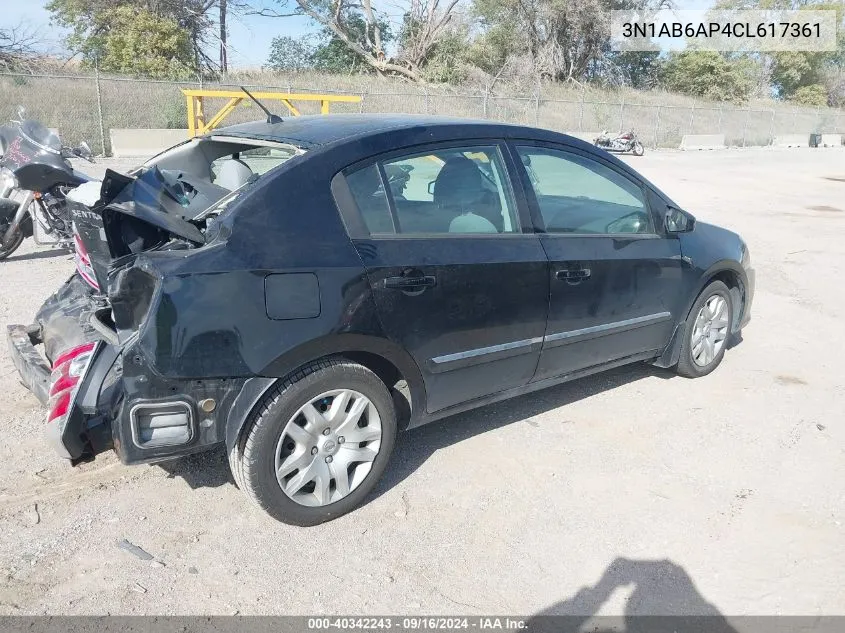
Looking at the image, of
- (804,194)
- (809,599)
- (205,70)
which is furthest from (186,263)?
(205,70)

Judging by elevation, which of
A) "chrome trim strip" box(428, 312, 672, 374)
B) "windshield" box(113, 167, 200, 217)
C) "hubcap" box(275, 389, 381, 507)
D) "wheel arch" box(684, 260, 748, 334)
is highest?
"windshield" box(113, 167, 200, 217)

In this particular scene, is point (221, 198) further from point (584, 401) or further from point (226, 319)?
point (584, 401)

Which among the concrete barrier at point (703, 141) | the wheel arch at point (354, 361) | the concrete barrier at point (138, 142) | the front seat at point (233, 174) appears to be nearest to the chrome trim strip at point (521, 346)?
the wheel arch at point (354, 361)

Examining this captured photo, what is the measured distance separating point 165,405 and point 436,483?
1427 mm

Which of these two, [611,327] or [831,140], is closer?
[611,327]

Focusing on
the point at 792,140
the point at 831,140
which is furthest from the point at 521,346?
the point at 831,140

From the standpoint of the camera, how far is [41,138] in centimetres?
637

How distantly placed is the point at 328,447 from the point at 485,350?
3.11 feet

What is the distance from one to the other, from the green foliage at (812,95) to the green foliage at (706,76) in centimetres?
1601

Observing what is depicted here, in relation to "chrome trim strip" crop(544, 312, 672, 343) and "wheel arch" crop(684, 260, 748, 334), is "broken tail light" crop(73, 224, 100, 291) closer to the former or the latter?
"chrome trim strip" crop(544, 312, 672, 343)

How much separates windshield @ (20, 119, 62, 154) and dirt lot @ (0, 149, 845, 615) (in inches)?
109

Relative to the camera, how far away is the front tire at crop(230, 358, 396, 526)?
9.46ft

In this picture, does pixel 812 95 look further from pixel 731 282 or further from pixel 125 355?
pixel 125 355

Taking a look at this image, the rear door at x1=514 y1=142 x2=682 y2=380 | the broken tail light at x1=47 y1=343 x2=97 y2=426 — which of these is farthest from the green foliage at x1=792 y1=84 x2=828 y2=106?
the broken tail light at x1=47 y1=343 x2=97 y2=426
